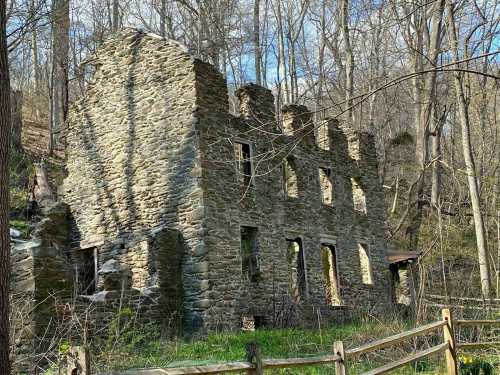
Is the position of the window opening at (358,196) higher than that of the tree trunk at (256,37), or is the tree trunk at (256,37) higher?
the tree trunk at (256,37)

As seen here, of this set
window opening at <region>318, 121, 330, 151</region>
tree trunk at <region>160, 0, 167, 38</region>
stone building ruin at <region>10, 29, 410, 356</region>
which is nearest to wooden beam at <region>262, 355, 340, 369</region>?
stone building ruin at <region>10, 29, 410, 356</region>

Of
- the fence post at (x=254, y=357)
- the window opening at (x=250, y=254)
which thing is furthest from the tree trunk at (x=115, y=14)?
the fence post at (x=254, y=357)

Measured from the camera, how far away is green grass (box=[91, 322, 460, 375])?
32.1 feet

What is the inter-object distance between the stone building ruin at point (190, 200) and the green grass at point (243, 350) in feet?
5.96

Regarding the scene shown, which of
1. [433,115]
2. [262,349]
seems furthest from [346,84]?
[262,349]

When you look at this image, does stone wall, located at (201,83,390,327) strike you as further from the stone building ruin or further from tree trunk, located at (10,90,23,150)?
tree trunk, located at (10,90,23,150)

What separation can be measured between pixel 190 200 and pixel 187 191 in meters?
0.26

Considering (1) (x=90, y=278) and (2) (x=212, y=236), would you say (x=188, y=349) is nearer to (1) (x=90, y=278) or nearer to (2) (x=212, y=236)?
(2) (x=212, y=236)

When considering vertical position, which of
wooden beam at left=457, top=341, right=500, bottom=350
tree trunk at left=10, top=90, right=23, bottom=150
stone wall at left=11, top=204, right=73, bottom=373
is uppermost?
tree trunk at left=10, top=90, right=23, bottom=150

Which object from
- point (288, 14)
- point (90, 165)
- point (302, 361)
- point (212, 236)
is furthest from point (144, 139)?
point (288, 14)

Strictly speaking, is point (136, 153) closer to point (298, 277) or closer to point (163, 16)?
point (298, 277)

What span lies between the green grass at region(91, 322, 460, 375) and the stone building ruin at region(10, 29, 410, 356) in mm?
1818

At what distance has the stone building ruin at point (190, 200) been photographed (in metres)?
15.4

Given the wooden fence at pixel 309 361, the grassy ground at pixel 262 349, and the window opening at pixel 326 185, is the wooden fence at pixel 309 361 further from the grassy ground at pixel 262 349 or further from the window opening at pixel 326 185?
the window opening at pixel 326 185
